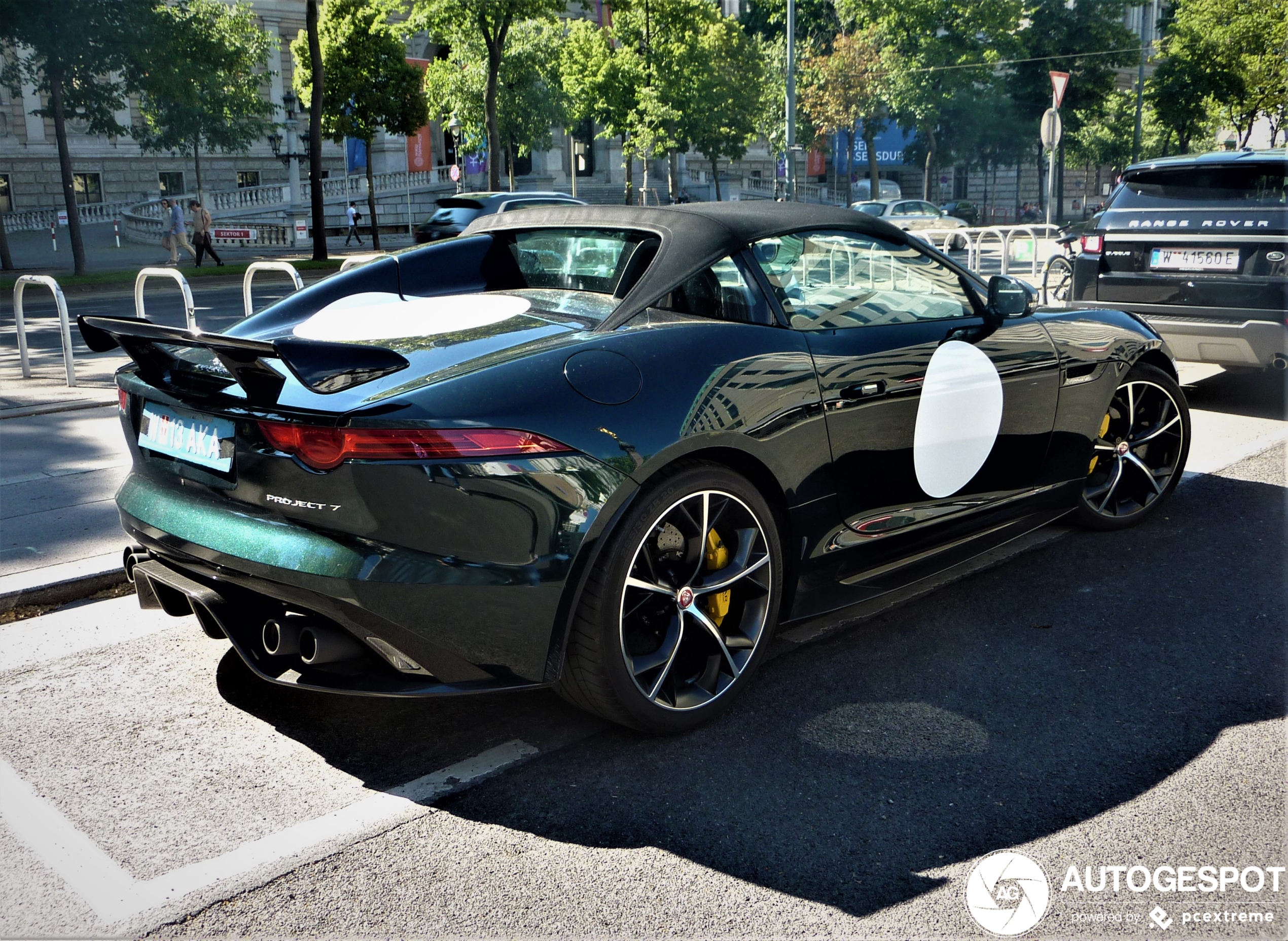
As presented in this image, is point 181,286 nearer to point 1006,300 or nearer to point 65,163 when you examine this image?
point 1006,300

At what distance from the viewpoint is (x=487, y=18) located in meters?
29.6

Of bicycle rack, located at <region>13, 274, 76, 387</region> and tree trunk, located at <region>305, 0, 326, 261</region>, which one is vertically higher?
tree trunk, located at <region>305, 0, 326, 261</region>

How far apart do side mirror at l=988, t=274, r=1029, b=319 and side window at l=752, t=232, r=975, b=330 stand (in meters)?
0.09

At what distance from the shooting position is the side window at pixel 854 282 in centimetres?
369

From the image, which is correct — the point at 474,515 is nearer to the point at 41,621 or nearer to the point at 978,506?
the point at 978,506

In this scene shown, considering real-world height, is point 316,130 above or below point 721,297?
above

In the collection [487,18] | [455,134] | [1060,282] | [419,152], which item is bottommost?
[1060,282]

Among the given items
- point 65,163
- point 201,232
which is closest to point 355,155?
point 201,232

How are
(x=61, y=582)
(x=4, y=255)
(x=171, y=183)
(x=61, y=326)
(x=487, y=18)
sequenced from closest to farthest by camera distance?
(x=61, y=582)
(x=61, y=326)
(x=4, y=255)
(x=487, y=18)
(x=171, y=183)

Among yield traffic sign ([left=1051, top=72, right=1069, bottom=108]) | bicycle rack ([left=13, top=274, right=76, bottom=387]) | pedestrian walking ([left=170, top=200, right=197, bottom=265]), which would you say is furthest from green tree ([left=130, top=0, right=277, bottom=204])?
yield traffic sign ([left=1051, top=72, right=1069, bottom=108])

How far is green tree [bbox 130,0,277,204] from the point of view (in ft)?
79.2

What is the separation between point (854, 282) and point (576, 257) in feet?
3.12

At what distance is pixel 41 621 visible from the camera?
4316 mm

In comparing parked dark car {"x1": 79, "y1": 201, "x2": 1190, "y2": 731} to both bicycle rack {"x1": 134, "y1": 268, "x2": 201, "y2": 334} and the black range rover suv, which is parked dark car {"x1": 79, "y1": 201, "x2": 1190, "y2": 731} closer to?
the black range rover suv
